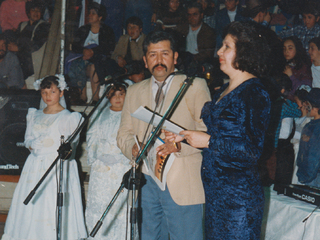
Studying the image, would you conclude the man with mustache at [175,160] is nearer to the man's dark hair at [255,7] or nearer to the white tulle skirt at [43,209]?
the white tulle skirt at [43,209]

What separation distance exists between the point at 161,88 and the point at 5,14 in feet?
12.5

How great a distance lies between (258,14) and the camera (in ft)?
12.2

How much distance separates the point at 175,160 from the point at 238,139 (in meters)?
0.52

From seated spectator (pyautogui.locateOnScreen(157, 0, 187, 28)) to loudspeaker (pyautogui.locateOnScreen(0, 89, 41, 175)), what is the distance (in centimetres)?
195

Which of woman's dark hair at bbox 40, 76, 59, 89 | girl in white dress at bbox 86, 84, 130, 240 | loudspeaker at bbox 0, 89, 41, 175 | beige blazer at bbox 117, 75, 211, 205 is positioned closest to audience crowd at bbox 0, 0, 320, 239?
girl in white dress at bbox 86, 84, 130, 240

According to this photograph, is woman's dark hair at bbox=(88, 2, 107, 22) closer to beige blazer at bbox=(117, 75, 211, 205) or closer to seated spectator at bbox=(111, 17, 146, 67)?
seated spectator at bbox=(111, 17, 146, 67)

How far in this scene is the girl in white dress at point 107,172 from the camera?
296 cm

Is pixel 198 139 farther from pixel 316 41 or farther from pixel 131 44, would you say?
pixel 131 44

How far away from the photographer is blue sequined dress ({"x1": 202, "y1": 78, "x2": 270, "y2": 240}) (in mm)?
1324

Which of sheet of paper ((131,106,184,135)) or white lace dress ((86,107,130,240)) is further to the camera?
white lace dress ((86,107,130,240))

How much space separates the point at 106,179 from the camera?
3031mm

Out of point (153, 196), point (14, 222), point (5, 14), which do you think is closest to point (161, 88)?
point (153, 196)

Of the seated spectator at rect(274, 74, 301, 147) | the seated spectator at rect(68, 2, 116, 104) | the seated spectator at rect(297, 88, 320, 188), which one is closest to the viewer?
the seated spectator at rect(297, 88, 320, 188)

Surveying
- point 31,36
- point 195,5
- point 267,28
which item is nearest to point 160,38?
point 267,28
